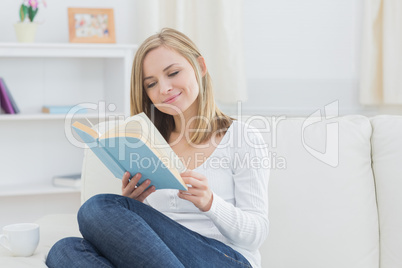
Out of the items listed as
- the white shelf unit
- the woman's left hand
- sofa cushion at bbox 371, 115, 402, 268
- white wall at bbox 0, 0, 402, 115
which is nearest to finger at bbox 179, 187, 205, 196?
the woman's left hand

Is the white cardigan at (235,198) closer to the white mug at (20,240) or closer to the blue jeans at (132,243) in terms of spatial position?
the blue jeans at (132,243)

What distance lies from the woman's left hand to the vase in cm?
161

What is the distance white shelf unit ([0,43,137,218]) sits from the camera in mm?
2695

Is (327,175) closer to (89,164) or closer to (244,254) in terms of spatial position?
(244,254)

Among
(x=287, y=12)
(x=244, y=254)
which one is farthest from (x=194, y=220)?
(x=287, y=12)

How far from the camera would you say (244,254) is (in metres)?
1.42

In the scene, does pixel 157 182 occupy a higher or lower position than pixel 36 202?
higher

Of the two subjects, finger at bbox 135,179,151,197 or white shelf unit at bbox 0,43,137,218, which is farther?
white shelf unit at bbox 0,43,137,218

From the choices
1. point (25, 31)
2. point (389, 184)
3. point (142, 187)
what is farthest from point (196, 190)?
point (25, 31)

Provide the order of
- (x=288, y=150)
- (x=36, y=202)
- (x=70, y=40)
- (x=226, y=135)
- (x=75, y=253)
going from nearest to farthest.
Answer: (x=75, y=253) < (x=226, y=135) < (x=288, y=150) < (x=70, y=40) < (x=36, y=202)

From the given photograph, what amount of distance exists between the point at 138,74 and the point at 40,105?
1.44m

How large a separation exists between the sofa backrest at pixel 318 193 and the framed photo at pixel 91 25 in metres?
1.17

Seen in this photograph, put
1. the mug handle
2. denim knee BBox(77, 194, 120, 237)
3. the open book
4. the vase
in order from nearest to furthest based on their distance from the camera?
the open book < denim knee BBox(77, 194, 120, 237) < the mug handle < the vase

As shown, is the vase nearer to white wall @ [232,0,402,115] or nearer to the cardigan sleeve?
white wall @ [232,0,402,115]
